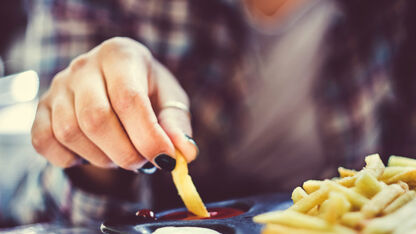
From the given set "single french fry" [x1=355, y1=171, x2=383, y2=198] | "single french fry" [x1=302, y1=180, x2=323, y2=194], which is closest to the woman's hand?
"single french fry" [x1=302, y1=180, x2=323, y2=194]

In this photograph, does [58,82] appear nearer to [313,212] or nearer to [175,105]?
Result: [175,105]

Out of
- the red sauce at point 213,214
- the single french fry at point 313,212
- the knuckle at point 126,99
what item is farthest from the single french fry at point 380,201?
the knuckle at point 126,99

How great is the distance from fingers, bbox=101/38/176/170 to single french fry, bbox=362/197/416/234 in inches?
18.1

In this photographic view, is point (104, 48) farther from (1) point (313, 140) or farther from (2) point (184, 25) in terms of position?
(1) point (313, 140)

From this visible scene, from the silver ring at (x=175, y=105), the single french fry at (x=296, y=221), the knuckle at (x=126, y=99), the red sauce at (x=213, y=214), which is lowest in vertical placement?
the single french fry at (x=296, y=221)

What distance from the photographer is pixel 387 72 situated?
226 cm

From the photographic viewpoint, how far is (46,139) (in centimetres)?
94

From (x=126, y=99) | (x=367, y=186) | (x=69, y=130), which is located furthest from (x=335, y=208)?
(x=69, y=130)

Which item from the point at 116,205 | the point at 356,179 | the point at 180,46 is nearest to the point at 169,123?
the point at 356,179

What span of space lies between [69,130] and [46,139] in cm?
8

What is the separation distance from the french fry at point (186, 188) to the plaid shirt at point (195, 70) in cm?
71

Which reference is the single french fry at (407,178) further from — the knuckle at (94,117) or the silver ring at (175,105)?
the knuckle at (94,117)

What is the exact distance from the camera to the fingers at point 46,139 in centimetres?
94

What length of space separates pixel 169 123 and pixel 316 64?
1.76 m
